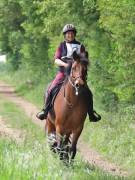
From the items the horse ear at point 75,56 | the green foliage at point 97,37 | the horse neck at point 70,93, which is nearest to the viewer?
the horse ear at point 75,56

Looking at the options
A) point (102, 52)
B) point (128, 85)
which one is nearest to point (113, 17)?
point (128, 85)

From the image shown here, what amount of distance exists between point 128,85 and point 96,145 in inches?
80.2

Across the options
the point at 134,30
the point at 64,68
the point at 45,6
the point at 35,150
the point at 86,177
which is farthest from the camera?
the point at 45,6

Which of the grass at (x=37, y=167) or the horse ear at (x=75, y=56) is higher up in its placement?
the horse ear at (x=75, y=56)

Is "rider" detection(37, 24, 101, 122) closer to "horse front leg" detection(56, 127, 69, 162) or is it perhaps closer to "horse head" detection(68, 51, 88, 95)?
"horse head" detection(68, 51, 88, 95)

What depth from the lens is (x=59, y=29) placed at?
23125 millimetres

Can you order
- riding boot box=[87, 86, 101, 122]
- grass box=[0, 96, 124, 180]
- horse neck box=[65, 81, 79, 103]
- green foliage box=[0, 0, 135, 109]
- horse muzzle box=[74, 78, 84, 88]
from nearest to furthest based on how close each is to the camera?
grass box=[0, 96, 124, 180] → horse muzzle box=[74, 78, 84, 88] → horse neck box=[65, 81, 79, 103] → riding boot box=[87, 86, 101, 122] → green foliage box=[0, 0, 135, 109]

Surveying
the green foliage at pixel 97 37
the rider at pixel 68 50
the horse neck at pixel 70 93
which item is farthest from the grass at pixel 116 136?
the horse neck at pixel 70 93

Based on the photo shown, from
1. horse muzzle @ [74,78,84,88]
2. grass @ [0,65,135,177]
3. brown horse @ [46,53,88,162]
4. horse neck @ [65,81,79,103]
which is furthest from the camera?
grass @ [0,65,135,177]

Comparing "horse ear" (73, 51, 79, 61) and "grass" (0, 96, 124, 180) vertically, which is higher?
"horse ear" (73, 51, 79, 61)

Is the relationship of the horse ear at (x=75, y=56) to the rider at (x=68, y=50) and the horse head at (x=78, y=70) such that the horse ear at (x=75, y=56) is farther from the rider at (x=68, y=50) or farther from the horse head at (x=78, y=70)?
the rider at (x=68, y=50)

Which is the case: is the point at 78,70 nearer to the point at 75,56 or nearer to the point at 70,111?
the point at 75,56

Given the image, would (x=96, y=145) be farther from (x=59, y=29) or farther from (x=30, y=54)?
(x=30, y=54)

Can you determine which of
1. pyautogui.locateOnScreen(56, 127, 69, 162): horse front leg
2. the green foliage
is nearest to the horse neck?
pyautogui.locateOnScreen(56, 127, 69, 162): horse front leg
